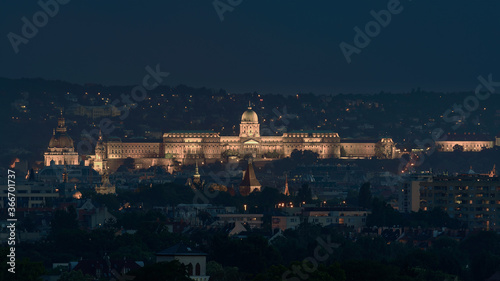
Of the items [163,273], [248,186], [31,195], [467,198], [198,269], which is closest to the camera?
[163,273]

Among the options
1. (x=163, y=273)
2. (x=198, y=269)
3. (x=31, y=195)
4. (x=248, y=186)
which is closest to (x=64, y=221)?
(x=198, y=269)

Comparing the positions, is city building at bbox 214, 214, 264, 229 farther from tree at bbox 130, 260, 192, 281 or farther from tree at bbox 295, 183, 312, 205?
tree at bbox 130, 260, 192, 281

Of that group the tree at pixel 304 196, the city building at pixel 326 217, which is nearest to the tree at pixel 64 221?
the city building at pixel 326 217

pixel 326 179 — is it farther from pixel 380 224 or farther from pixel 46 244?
pixel 46 244

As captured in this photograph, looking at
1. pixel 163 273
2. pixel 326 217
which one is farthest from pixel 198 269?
pixel 326 217

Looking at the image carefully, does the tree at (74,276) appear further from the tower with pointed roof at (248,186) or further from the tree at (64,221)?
the tower with pointed roof at (248,186)

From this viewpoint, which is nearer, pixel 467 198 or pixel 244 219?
pixel 244 219

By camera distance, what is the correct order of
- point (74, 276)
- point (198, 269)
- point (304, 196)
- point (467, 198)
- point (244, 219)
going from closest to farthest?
point (198, 269)
point (74, 276)
point (244, 219)
point (467, 198)
point (304, 196)

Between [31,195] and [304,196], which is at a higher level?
[31,195]

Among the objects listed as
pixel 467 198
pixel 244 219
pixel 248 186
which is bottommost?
pixel 244 219

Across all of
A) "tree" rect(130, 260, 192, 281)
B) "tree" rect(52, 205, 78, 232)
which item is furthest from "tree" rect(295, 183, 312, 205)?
"tree" rect(130, 260, 192, 281)

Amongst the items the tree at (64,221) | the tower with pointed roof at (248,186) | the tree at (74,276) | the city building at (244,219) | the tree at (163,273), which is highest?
the tower with pointed roof at (248,186)

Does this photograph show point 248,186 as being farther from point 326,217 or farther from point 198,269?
point 198,269
